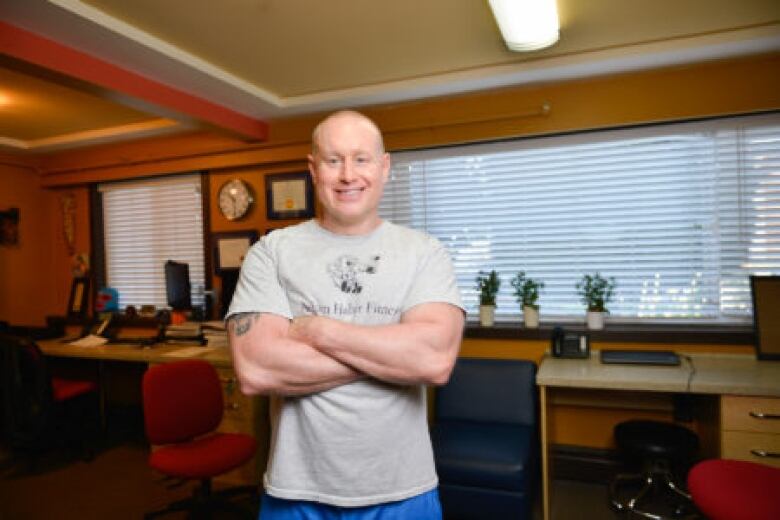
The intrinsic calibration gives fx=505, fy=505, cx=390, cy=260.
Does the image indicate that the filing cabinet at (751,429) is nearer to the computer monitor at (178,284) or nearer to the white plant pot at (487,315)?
the white plant pot at (487,315)

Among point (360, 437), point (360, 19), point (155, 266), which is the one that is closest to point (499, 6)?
point (360, 19)

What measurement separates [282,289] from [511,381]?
6.93 ft

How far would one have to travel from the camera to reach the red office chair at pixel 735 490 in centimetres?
160

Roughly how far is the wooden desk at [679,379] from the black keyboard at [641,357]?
4 cm

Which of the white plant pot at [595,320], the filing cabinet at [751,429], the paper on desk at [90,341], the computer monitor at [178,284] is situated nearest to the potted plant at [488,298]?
the white plant pot at [595,320]

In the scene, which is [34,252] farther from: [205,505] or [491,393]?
[491,393]

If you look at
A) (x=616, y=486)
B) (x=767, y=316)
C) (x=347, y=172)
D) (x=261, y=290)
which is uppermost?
(x=347, y=172)

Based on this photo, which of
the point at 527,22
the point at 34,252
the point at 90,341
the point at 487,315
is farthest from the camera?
the point at 34,252

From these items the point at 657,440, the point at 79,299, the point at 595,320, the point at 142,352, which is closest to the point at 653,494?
the point at 657,440

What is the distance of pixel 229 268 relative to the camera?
408 cm

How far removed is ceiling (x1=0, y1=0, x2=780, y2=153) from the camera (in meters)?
2.28

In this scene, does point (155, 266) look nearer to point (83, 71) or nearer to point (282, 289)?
point (83, 71)

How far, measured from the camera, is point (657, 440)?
252 centimetres

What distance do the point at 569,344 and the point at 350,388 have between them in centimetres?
219
